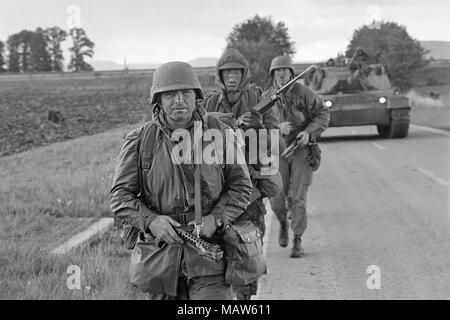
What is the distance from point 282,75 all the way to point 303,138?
0.62 metres

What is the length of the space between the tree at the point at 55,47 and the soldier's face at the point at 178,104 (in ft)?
168

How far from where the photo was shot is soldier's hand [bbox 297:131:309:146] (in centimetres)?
785

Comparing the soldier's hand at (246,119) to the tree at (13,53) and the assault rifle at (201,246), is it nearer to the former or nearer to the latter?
the assault rifle at (201,246)

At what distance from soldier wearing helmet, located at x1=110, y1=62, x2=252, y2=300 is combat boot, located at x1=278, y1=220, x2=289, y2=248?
3661mm

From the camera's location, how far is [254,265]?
4.36 metres

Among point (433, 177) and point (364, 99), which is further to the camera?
point (364, 99)

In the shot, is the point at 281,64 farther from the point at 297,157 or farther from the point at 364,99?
the point at 364,99

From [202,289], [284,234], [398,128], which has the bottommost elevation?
[398,128]

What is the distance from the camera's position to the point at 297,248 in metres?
7.81

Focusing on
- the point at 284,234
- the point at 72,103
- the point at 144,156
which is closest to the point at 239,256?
the point at 144,156

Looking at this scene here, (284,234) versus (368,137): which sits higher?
(284,234)

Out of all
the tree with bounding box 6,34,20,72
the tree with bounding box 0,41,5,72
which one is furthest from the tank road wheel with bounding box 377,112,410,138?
the tree with bounding box 0,41,5,72

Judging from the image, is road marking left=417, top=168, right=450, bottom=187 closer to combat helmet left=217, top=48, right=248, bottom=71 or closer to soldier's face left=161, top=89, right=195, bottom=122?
combat helmet left=217, top=48, right=248, bottom=71

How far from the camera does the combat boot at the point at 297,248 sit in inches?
307
